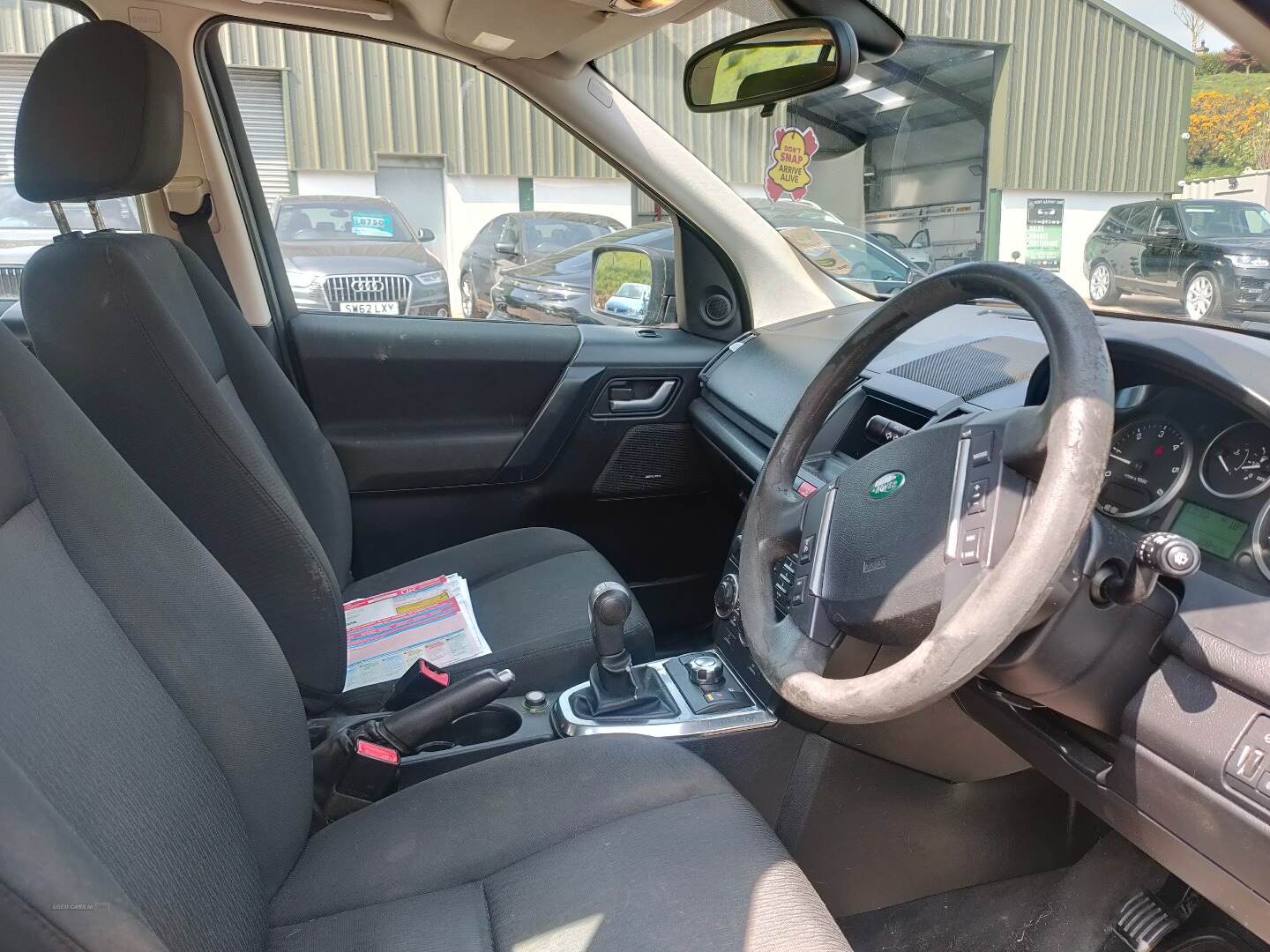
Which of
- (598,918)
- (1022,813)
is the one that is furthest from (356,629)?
(1022,813)

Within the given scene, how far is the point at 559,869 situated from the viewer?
108cm

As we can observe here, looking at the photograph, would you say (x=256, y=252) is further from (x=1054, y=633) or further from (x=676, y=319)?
(x=1054, y=633)

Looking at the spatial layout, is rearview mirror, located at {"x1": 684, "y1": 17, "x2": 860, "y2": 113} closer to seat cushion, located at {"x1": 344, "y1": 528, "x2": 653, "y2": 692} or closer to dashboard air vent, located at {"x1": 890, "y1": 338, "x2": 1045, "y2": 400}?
dashboard air vent, located at {"x1": 890, "y1": 338, "x2": 1045, "y2": 400}

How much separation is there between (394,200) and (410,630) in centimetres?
209

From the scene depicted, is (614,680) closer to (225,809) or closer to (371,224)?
(225,809)

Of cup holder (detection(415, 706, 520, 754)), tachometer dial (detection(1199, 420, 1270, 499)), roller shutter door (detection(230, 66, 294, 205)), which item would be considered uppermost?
roller shutter door (detection(230, 66, 294, 205))

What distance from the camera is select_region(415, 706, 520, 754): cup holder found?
150cm

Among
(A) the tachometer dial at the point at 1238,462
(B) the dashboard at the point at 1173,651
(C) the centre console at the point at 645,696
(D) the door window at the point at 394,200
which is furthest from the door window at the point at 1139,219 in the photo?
(D) the door window at the point at 394,200

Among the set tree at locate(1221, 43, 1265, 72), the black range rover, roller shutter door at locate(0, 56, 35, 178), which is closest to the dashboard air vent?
the black range rover

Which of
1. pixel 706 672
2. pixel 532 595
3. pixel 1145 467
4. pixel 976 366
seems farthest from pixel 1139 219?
pixel 532 595

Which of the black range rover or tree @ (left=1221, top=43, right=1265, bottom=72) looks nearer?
tree @ (left=1221, top=43, right=1265, bottom=72)

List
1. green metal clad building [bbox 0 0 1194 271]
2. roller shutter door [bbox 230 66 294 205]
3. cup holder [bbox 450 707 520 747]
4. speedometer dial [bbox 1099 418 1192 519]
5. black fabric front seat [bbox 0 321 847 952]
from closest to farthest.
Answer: black fabric front seat [bbox 0 321 847 952] < speedometer dial [bbox 1099 418 1192 519] < cup holder [bbox 450 707 520 747] < green metal clad building [bbox 0 0 1194 271] < roller shutter door [bbox 230 66 294 205]

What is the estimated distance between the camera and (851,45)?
1697mm

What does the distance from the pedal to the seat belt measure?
202cm
